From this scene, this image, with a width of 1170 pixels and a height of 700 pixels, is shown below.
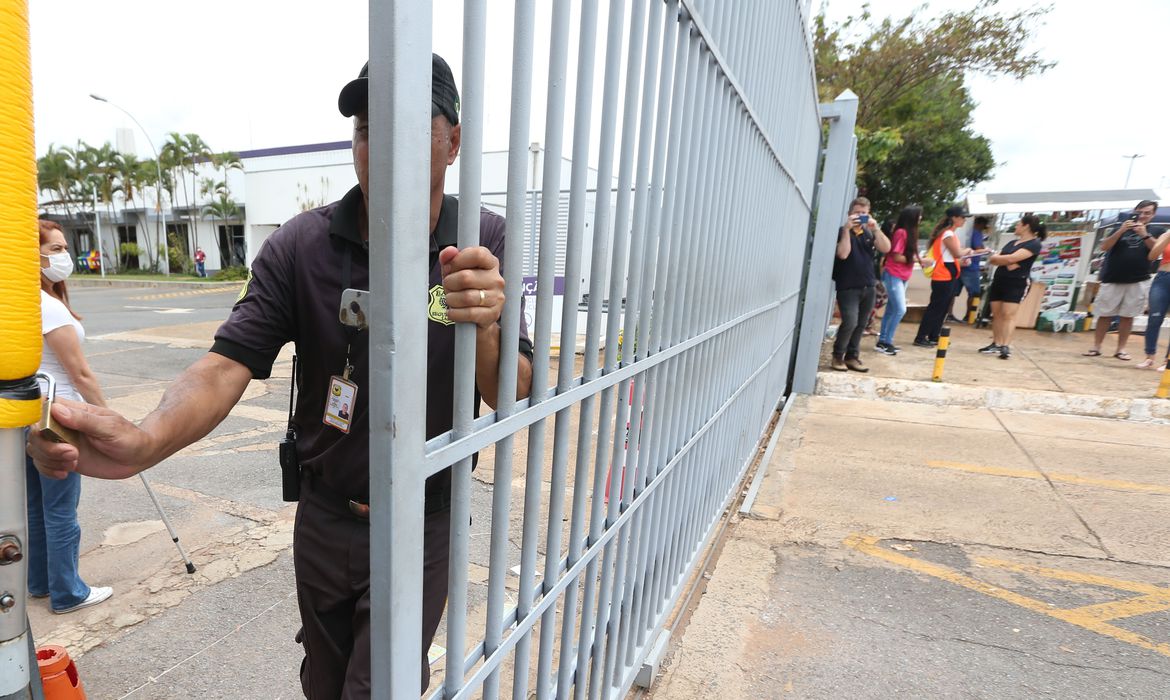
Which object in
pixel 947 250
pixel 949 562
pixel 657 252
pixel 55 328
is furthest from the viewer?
pixel 947 250

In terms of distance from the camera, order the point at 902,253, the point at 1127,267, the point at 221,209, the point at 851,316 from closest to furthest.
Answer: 1. the point at 851,316
2. the point at 1127,267
3. the point at 902,253
4. the point at 221,209

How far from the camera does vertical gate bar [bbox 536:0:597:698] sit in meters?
1.14

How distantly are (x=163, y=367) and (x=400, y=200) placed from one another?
9339 mm

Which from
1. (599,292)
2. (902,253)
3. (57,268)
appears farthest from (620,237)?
(902,253)

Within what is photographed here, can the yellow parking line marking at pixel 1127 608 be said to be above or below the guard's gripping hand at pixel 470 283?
below

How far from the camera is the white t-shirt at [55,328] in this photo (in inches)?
102

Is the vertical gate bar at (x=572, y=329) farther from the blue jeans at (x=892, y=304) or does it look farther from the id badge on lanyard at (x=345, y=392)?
the blue jeans at (x=892, y=304)

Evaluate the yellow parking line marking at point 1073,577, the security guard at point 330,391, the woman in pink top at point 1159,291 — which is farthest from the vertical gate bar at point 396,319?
the woman in pink top at point 1159,291

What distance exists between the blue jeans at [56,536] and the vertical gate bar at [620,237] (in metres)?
2.54

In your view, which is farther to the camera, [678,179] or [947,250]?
[947,250]

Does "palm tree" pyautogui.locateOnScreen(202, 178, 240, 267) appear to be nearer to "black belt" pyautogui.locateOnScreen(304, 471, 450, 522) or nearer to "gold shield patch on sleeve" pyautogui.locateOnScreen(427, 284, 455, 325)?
"black belt" pyautogui.locateOnScreen(304, 471, 450, 522)

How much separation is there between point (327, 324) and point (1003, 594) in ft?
11.7

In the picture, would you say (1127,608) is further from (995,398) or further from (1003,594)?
(995,398)

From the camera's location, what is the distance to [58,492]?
9.01ft
